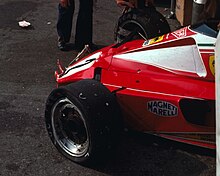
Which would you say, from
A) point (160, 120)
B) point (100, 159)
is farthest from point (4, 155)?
point (160, 120)

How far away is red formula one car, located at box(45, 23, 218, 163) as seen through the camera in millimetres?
3217

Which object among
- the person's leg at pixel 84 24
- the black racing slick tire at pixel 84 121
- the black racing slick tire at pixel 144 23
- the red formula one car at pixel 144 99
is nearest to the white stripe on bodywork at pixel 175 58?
the red formula one car at pixel 144 99

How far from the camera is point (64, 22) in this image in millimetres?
5699

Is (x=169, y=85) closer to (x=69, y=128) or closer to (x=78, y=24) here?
(x=69, y=128)

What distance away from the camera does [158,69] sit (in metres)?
3.42

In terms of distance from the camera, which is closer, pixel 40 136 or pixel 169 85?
pixel 169 85

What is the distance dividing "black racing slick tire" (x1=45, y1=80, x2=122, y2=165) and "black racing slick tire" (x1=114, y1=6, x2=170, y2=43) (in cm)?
104

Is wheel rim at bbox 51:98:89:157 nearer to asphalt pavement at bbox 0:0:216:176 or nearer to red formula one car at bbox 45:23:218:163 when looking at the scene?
red formula one car at bbox 45:23:218:163

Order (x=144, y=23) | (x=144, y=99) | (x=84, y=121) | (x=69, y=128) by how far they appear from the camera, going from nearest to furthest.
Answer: (x=84, y=121) → (x=144, y=99) → (x=69, y=128) → (x=144, y=23)

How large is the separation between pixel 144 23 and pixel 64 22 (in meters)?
1.70

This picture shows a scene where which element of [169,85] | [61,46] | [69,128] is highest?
[169,85]

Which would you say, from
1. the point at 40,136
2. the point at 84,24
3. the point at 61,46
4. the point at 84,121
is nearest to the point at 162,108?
the point at 84,121

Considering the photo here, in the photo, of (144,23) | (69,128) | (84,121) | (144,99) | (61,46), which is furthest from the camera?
(61,46)

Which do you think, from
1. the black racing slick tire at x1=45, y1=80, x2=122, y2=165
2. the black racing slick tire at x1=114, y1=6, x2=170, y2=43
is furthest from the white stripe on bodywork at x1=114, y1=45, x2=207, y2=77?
the black racing slick tire at x1=114, y1=6, x2=170, y2=43
